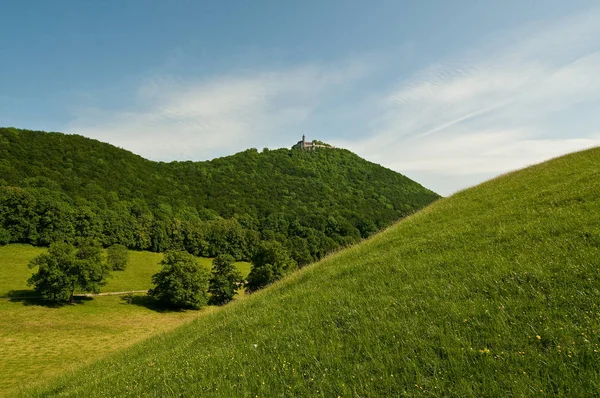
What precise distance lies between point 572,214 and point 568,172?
10174mm

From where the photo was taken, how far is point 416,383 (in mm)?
6289

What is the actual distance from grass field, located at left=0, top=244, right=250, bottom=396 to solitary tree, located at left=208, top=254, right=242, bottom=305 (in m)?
10.9

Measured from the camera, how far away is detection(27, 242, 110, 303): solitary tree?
68750mm

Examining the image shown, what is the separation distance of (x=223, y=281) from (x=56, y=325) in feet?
122

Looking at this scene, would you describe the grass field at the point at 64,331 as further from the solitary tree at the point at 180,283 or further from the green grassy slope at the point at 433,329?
the green grassy slope at the point at 433,329

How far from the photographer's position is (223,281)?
87.9m

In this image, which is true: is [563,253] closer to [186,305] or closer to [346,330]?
[346,330]

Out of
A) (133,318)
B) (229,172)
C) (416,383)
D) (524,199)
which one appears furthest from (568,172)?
(229,172)

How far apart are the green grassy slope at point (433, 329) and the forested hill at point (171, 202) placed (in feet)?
314

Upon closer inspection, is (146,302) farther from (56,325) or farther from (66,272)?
(56,325)

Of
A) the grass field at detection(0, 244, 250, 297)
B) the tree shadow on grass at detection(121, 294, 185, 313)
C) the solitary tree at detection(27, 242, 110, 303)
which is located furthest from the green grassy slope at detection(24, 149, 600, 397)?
the grass field at detection(0, 244, 250, 297)

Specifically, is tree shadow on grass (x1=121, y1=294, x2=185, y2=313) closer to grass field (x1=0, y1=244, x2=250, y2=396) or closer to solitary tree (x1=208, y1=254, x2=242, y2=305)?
grass field (x1=0, y1=244, x2=250, y2=396)

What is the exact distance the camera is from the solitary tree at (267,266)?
3093 inches

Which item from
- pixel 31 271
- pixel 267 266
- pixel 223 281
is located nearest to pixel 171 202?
pixel 31 271
